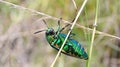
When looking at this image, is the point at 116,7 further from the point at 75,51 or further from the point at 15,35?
the point at 75,51

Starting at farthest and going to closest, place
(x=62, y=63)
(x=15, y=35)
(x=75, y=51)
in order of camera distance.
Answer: (x=15, y=35)
(x=62, y=63)
(x=75, y=51)

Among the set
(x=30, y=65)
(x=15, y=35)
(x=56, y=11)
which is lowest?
(x=30, y=65)

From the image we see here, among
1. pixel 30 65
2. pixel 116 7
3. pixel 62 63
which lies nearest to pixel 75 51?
pixel 62 63

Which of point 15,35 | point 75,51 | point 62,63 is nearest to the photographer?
point 75,51

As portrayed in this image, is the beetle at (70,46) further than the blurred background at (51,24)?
No

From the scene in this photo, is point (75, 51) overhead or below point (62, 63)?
overhead

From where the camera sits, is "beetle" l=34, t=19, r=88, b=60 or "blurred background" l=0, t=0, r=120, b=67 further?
"blurred background" l=0, t=0, r=120, b=67

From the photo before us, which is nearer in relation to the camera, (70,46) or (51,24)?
(70,46)

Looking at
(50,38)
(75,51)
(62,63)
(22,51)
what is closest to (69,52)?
(75,51)

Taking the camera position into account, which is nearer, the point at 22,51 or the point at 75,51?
the point at 75,51
